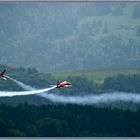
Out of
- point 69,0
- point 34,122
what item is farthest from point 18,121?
point 69,0

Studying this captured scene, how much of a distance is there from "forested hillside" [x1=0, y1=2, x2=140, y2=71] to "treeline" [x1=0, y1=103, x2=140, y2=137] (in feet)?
4.90

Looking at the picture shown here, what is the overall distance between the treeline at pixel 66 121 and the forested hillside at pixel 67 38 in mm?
1495

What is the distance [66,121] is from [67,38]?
2.83m

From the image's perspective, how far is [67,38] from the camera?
213 feet

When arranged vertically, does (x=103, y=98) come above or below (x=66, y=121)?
above

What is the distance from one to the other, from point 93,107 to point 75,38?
2.44 meters

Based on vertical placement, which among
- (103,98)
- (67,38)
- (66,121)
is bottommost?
(66,121)

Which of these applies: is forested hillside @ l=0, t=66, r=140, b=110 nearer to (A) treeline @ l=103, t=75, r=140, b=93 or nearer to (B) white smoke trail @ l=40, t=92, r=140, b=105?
→ (A) treeline @ l=103, t=75, r=140, b=93

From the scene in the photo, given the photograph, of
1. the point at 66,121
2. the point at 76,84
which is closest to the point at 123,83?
the point at 76,84

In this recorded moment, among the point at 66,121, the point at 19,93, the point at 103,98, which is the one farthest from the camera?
the point at 19,93

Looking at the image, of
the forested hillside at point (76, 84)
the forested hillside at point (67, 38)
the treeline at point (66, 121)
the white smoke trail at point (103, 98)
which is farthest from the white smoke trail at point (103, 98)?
the forested hillside at point (67, 38)

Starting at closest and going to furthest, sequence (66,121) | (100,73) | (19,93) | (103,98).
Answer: (103,98) → (66,121) → (100,73) → (19,93)

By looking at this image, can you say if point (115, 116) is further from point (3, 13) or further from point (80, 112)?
point (3, 13)

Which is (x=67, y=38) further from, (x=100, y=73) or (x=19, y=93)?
(x=19, y=93)
